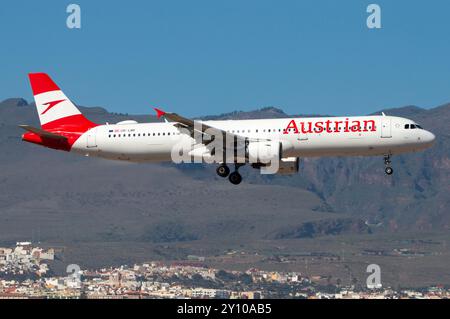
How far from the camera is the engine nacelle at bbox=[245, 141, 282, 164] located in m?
74.2

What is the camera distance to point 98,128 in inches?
3233

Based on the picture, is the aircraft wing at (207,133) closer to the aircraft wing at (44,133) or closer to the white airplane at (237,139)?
the white airplane at (237,139)

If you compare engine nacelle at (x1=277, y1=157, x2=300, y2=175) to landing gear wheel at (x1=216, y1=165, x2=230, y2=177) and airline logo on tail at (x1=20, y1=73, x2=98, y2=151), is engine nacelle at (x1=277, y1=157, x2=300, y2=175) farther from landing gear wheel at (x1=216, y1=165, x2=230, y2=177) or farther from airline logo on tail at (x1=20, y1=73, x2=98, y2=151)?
airline logo on tail at (x1=20, y1=73, x2=98, y2=151)

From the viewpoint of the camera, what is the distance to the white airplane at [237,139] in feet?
244

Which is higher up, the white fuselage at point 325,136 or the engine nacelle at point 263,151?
the white fuselage at point 325,136

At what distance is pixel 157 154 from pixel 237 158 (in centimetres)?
643

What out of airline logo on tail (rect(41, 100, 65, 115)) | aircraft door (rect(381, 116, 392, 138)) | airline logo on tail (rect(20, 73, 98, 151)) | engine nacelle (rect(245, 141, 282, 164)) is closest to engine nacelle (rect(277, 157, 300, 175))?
engine nacelle (rect(245, 141, 282, 164))

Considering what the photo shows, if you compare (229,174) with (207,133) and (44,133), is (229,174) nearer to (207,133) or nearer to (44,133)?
(207,133)

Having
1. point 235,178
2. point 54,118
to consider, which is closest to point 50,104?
point 54,118

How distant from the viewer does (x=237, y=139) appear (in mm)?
76000

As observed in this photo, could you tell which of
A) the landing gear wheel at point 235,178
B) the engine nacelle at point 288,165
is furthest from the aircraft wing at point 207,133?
the engine nacelle at point 288,165
